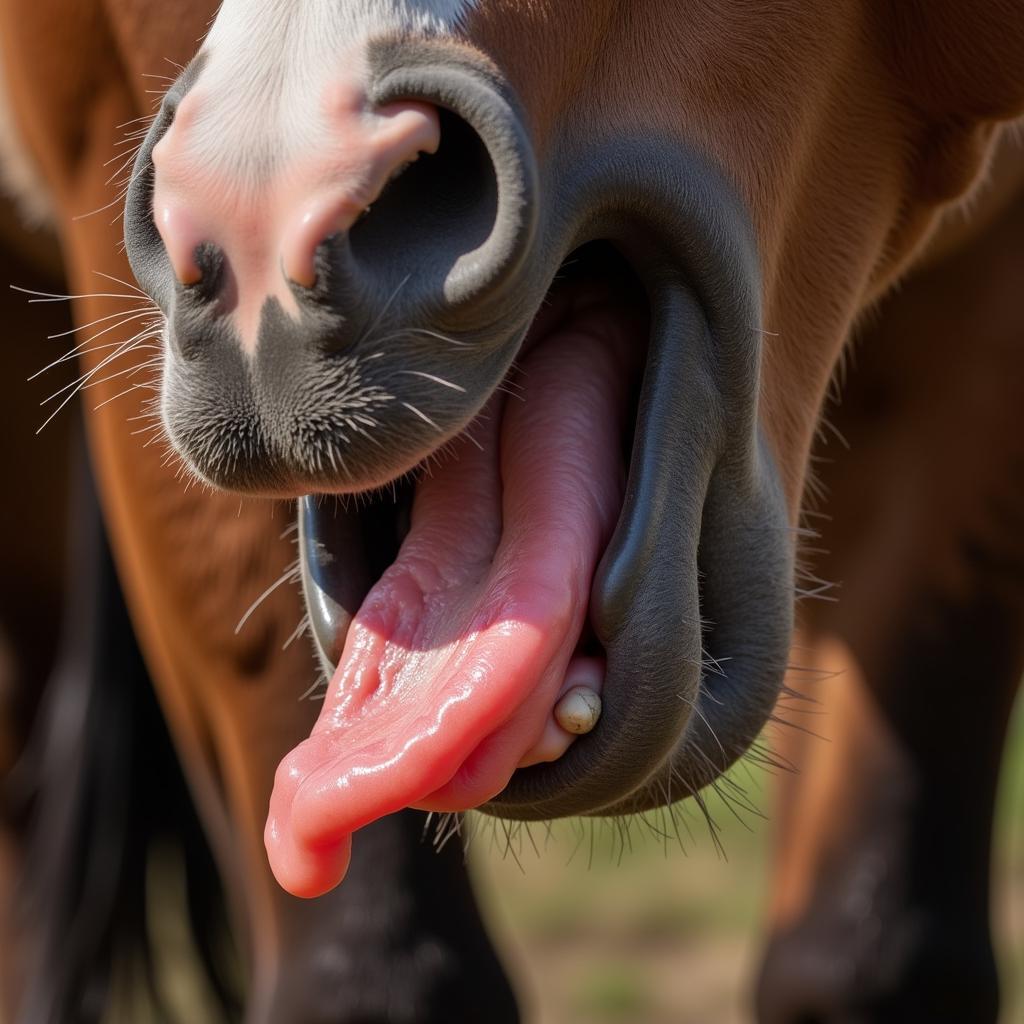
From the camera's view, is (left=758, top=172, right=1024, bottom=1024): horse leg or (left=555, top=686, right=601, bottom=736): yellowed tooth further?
Result: (left=758, top=172, right=1024, bottom=1024): horse leg

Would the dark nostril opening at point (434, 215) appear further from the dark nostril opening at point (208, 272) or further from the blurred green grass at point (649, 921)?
the blurred green grass at point (649, 921)

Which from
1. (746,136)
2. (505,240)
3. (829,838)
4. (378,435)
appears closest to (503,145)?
(505,240)

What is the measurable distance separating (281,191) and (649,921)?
2550 millimetres

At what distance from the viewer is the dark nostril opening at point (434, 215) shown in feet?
2.88

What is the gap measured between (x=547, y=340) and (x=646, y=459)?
14cm

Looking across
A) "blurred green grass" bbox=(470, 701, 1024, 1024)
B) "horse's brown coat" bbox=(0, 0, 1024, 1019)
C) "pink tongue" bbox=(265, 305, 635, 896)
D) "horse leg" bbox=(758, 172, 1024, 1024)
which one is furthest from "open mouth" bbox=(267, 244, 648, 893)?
"blurred green grass" bbox=(470, 701, 1024, 1024)

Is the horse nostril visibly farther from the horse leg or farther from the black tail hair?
the black tail hair

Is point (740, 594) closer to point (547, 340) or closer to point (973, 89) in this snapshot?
point (547, 340)

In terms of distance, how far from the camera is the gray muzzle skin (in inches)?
34.5

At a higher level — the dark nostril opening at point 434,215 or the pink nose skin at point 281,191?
the pink nose skin at point 281,191

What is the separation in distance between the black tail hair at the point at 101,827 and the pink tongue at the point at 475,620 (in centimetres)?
134

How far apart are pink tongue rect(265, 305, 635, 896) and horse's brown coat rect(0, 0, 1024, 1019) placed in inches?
7.2

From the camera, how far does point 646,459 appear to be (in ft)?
→ 3.34

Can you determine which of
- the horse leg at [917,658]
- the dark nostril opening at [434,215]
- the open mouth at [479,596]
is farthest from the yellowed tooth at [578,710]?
the horse leg at [917,658]
